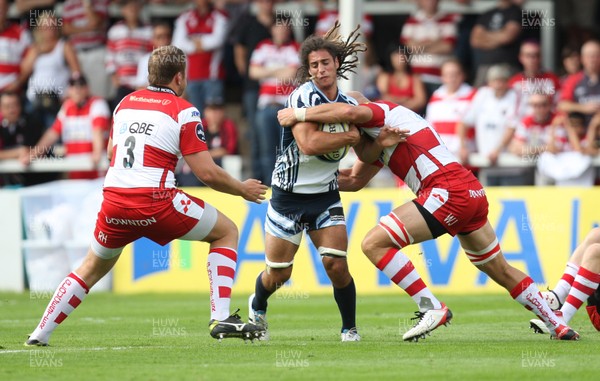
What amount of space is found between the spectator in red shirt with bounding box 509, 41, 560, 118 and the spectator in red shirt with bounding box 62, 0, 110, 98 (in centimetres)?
710

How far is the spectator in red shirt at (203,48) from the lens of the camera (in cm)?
1838

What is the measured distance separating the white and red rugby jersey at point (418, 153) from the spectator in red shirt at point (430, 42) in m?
8.43

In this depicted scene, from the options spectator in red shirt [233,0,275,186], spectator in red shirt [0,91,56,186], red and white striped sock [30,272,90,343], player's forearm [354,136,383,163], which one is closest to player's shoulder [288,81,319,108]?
player's forearm [354,136,383,163]

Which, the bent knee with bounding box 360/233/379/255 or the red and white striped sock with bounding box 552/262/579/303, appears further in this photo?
the red and white striped sock with bounding box 552/262/579/303

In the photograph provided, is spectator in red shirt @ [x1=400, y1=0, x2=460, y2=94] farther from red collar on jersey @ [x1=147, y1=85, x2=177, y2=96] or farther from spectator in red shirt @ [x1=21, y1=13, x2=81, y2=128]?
red collar on jersey @ [x1=147, y1=85, x2=177, y2=96]

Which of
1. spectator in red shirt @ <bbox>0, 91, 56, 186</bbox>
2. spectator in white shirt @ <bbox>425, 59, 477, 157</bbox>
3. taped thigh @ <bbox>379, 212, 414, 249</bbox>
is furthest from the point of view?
spectator in red shirt @ <bbox>0, 91, 56, 186</bbox>

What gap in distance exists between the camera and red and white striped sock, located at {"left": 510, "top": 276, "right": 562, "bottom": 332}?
9.63m

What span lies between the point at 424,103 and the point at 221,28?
3.46 m

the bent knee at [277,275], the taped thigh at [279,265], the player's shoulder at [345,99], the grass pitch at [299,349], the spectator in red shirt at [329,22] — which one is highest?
the spectator in red shirt at [329,22]

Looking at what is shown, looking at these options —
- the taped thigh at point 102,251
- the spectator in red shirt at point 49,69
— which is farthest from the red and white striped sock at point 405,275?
the spectator in red shirt at point 49,69

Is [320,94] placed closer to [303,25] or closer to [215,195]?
[215,195]

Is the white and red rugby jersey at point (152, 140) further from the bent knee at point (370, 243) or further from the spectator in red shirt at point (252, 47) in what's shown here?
the spectator in red shirt at point (252, 47)

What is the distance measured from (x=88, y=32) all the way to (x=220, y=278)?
37.3 feet

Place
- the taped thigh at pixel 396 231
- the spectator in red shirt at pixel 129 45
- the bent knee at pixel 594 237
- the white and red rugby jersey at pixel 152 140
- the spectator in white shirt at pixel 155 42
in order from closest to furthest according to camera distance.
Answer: the white and red rugby jersey at pixel 152 140 < the taped thigh at pixel 396 231 < the bent knee at pixel 594 237 < the spectator in white shirt at pixel 155 42 < the spectator in red shirt at pixel 129 45
